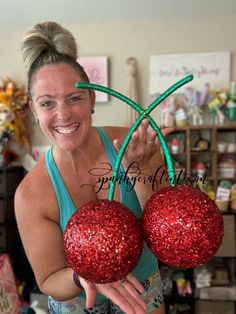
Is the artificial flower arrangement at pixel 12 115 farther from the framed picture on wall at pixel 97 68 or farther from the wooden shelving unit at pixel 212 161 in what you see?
the wooden shelving unit at pixel 212 161

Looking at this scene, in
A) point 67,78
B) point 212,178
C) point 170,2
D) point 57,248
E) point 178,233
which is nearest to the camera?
point 178,233

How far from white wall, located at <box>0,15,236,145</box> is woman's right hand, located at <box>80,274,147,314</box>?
6.98 feet

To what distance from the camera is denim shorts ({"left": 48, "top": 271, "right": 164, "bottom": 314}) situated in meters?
0.77

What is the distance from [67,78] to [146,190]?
0.76ft

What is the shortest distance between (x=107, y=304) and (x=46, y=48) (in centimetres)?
60

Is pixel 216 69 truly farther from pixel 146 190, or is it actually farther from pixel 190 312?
pixel 146 190

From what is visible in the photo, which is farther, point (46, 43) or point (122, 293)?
point (46, 43)

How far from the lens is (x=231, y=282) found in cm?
232

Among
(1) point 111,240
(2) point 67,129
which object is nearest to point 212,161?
(2) point 67,129

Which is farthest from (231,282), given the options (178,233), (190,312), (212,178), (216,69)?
(178,233)

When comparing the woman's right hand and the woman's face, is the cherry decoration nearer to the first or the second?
the woman's right hand

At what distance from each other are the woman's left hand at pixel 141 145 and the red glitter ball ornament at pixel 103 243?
103 millimetres

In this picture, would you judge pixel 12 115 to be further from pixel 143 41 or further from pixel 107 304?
pixel 107 304

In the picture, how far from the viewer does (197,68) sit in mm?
2453
